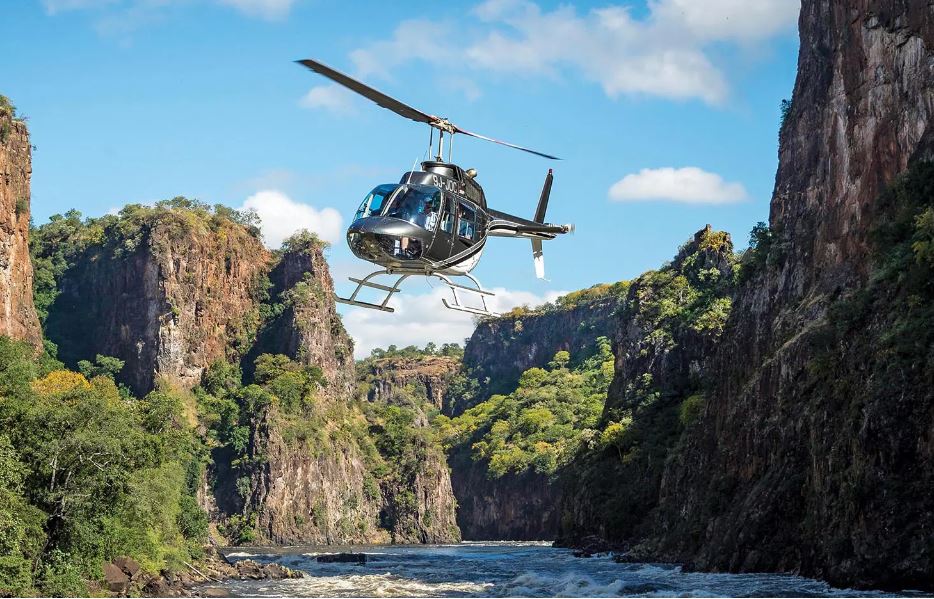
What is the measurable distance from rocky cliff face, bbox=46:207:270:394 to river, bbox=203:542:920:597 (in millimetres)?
82522

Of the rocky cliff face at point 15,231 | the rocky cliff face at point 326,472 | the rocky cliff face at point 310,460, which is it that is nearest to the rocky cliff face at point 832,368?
the rocky cliff face at point 15,231

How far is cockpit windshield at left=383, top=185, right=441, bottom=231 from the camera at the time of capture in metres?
38.5

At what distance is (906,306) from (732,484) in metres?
23.8

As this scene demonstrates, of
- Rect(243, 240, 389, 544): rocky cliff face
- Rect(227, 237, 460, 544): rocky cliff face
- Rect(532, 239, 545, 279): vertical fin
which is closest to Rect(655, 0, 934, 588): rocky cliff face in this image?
Rect(532, 239, 545, 279): vertical fin

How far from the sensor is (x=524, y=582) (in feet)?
233

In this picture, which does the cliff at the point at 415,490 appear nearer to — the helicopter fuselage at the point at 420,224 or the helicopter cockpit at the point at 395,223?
the helicopter fuselage at the point at 420,224

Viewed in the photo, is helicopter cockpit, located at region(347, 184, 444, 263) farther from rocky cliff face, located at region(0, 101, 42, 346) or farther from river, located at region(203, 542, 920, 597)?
rocky cliff face, located at region(0, 101, 42, 346)

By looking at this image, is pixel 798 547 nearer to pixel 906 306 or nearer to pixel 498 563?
pixel 906 306

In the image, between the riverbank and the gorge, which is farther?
the riverbank

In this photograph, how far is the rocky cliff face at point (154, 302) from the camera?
17350 centimetres

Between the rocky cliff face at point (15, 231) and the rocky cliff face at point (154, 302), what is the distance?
200 ft

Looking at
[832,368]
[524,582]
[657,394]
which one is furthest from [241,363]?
[832,368]

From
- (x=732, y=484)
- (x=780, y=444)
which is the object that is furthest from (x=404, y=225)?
(x=732, y=484)

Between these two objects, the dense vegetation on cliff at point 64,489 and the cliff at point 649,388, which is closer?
the dense vegetation on cliff at point 64,489
